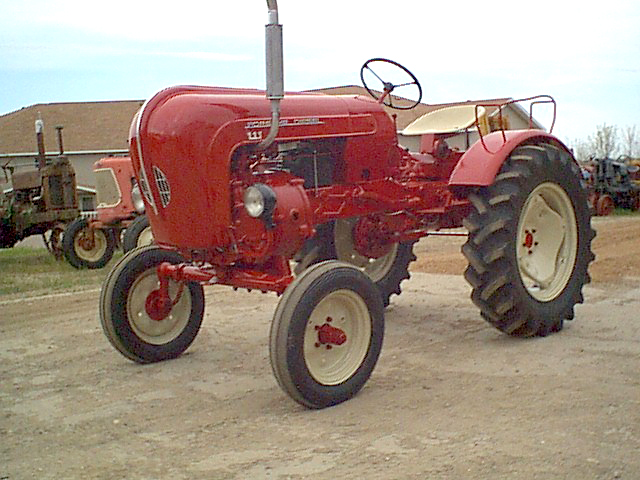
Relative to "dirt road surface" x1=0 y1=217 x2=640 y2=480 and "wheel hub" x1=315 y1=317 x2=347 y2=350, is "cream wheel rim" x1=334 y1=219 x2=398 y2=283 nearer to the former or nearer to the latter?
"dirt road surface" x1=0 y1=217 x2=640 y2=480

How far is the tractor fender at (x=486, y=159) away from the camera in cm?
576

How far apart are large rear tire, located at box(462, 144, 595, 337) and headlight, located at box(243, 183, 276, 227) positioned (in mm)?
1553

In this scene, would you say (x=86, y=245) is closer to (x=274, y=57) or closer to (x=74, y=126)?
(x=274, y=57)

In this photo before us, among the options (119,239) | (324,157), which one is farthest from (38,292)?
(324,157)

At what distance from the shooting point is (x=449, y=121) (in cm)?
705

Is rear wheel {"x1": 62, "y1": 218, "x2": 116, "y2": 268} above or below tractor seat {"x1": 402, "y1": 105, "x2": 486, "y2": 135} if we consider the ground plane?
below

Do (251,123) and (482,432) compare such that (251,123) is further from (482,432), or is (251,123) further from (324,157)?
(482,432)

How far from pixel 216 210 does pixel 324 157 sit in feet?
3.58

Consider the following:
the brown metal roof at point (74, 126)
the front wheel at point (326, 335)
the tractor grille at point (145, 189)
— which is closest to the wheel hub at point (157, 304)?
the tractor grille at point (145, 189)

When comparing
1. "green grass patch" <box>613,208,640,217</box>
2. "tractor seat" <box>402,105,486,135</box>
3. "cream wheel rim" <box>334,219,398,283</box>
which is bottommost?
"green grass patch" <box>613,208,640,217</box>

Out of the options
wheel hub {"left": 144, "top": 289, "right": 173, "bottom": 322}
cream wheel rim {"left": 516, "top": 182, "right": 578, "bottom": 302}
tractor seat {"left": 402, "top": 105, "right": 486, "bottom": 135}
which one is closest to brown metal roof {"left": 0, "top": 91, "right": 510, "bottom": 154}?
tractor seat {"left": 402, "top": 105, "right": 486, "bottom": 135}

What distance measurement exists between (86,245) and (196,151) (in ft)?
27.6

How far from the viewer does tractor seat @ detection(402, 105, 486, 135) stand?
6871mm

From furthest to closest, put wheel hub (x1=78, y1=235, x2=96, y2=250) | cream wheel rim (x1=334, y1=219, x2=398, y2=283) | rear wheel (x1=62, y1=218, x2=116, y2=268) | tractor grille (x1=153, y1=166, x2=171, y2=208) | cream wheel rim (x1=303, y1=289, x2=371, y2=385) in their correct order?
wheel hub (x1=78, y1=235, x2=96, y2=250), rear wheel (x1=62, y1=218, x2=116, y2=268), cream wheel rim (x1=334, y1=219, x2=398, y2=283), tractor grille (x1=153, y1=166, x2=171, y2=208), cream wheel rim (x1=303, y1=289, x2=371, y2=385)
